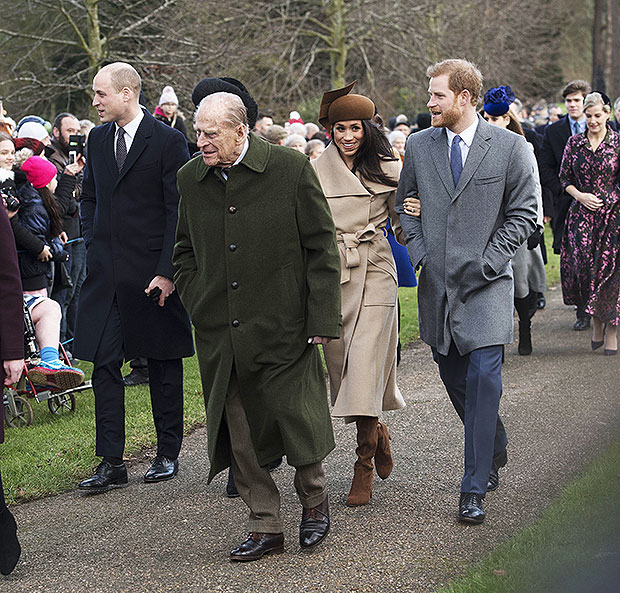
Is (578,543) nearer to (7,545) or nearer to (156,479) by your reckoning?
(7,545)

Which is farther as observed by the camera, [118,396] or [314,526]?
[118,396]

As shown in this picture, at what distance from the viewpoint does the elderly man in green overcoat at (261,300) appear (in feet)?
14.8

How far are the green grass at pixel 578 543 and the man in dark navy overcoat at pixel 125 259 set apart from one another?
165 inches

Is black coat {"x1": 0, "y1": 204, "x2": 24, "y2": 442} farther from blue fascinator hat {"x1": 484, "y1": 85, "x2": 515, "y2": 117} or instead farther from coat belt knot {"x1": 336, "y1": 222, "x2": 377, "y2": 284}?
blue fascinator hat {"x1": 484, "y1": 85, "x2": 515, "y2": 117}

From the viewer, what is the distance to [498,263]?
16.4ft

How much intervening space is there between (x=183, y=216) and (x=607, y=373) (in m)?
4.57

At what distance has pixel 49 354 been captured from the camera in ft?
25.3

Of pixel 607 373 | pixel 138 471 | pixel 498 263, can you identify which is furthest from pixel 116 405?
pixel 607 373

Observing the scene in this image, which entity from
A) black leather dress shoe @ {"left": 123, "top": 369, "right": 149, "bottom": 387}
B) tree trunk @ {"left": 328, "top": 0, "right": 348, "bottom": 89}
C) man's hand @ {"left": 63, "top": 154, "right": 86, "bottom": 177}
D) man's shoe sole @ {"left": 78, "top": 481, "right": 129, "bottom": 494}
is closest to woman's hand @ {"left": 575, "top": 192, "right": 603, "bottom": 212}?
black leather dress shoe @ {"left": 123, "top": 369, "right": 149, "bottom": 387}

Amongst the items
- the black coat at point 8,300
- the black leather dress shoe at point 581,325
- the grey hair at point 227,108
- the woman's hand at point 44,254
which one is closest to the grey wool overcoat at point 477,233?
the grey hair at point 227,108

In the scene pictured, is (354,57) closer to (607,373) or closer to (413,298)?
(413,298)

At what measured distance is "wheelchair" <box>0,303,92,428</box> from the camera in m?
7.59

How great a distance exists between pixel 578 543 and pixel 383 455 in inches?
160

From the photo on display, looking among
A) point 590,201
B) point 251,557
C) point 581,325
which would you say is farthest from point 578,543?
point 581,325
